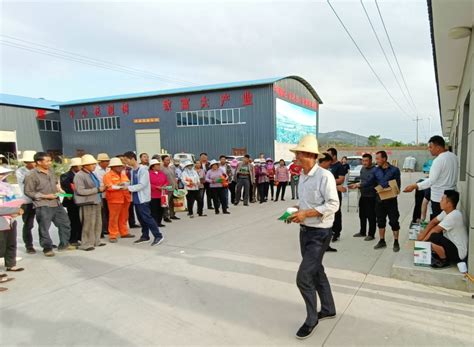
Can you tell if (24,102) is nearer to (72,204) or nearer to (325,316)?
(72,204)

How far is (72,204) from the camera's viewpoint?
20.2 feet

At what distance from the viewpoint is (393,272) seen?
412 cm

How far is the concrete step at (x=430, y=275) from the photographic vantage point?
370cm

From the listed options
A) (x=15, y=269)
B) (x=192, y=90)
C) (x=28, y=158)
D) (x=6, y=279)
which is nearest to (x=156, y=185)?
(x=28, y=158)

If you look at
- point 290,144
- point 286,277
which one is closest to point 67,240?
point 286,277

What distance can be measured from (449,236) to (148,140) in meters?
29.4

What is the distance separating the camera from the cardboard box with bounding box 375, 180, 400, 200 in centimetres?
521

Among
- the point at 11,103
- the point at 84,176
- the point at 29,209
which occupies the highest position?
the point at 11,103

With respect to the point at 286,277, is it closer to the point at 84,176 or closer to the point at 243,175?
the point at 84,176

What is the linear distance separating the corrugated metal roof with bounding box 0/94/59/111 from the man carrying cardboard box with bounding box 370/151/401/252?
127 ft

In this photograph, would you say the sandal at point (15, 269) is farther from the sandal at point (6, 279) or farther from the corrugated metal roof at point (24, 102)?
the corrugated metal roof at point (24, 102)

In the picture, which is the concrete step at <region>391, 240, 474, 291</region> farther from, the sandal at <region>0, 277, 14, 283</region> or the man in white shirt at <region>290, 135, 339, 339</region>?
the sandal at <region>0, 277, 14, 283</region>

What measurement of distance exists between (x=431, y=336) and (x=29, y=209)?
626 cm

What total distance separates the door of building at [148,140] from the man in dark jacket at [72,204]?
24.3 m
